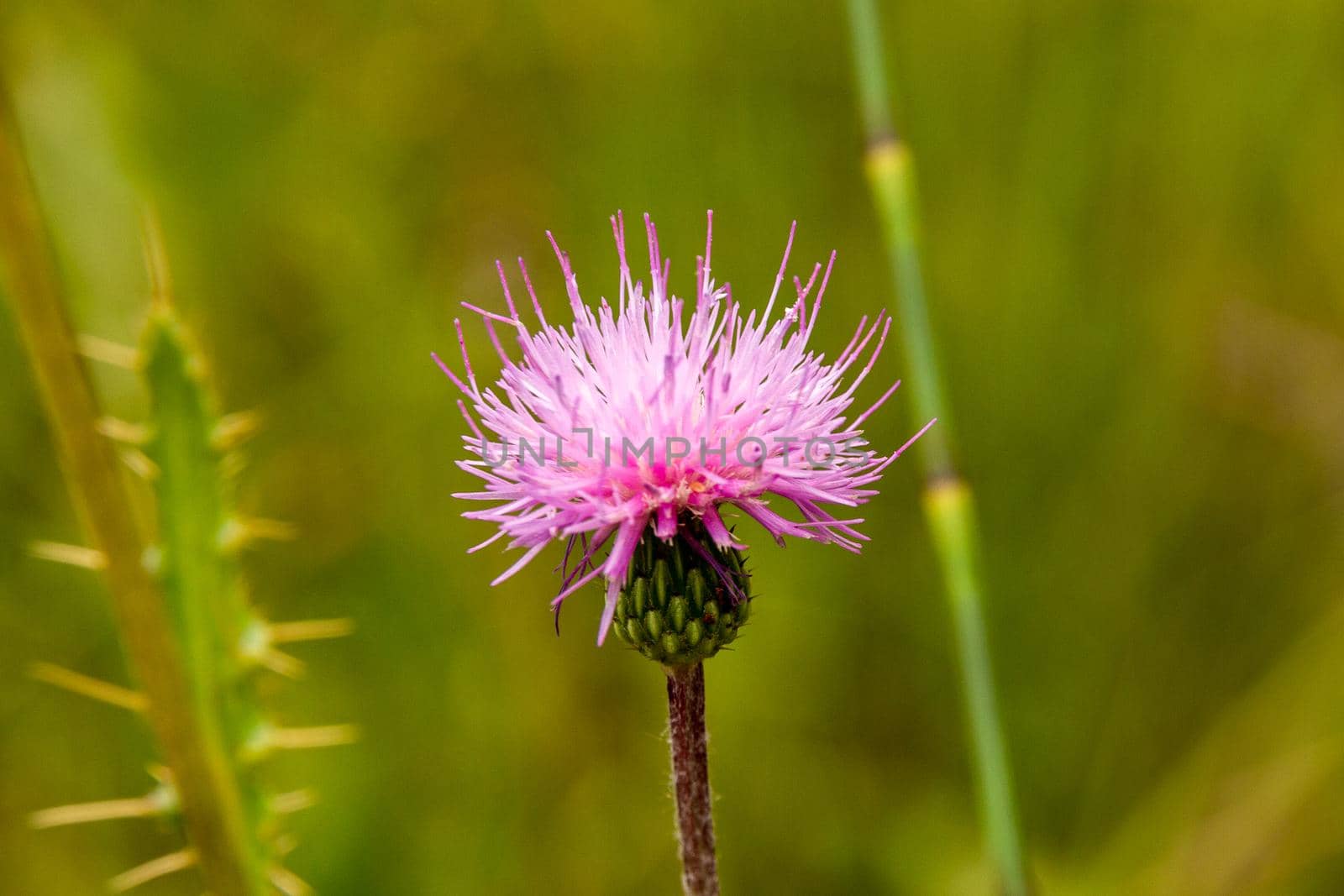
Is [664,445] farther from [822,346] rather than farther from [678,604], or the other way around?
[822,346]

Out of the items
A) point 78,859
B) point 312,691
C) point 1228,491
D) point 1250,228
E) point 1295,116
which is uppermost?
point 1295,116

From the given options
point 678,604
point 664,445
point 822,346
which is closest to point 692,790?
point 678,604

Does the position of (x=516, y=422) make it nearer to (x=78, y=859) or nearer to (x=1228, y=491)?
(x=78, y=859)

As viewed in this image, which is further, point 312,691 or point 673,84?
point 673,84

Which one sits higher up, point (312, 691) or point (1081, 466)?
point (1081, 466)

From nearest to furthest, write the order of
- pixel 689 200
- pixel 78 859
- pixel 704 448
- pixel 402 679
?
pixel 704 448 < pixel 78 859 < pixel 402 679 < pixel 689 200

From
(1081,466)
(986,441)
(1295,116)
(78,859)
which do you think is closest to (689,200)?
(986,441)

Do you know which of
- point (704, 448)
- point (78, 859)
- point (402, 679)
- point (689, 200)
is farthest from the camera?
point (689, 200)

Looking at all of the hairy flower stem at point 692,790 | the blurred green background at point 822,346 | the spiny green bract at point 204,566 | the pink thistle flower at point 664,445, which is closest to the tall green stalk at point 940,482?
the pink thistle flower at point 664,445
